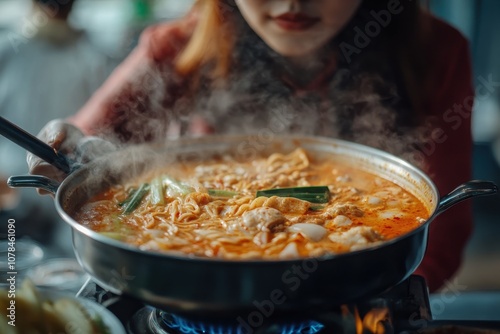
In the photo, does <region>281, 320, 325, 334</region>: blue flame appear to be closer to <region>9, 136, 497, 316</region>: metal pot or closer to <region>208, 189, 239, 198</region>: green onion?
<region>9, 136, 497, 316</region>: metal pot

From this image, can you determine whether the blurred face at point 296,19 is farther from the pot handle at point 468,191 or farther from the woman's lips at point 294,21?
the pot handle at point 468,191

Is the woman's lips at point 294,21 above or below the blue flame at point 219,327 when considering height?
above

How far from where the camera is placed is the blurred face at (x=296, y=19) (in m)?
2.42

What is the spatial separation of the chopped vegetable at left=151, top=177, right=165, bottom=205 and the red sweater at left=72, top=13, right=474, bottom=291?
0.93 metres

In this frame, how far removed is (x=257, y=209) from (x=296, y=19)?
1.08 metres

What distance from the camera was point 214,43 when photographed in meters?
3.00

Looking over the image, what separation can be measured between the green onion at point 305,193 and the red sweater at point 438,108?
92 cm

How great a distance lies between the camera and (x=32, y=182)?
1648 mm

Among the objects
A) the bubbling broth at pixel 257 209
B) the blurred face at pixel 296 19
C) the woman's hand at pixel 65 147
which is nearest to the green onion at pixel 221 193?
the bubbling broth at pixel 257 209

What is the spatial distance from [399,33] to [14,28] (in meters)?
3.58

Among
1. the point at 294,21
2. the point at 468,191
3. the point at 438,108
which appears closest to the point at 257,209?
the point at 468,191

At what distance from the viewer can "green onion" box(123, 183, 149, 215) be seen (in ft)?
6.19

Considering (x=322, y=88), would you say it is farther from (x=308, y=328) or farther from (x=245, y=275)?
(x=245, y=275)

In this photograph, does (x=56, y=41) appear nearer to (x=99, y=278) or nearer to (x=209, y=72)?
(x=209, y=72)
